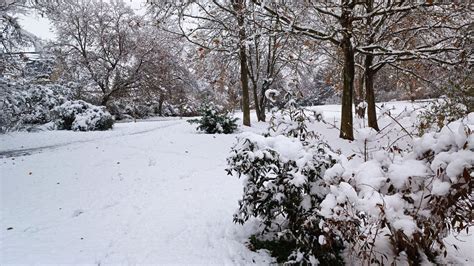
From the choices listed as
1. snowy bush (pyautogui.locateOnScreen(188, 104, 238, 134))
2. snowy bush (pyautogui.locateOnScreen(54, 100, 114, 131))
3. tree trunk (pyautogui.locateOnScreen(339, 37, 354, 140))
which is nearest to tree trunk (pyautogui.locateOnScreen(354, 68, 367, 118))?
tree trunk (pyautogui.locateOnScreen(339, 37, 354, 140))

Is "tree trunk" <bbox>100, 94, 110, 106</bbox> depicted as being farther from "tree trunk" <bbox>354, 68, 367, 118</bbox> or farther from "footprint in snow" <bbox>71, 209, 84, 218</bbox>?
"footprint in snow" <bbox>71, 209, 84, 218</bbox>

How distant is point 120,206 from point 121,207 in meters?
0.05

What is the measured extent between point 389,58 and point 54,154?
11216 millimetres

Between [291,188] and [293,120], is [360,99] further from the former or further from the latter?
[291,188]

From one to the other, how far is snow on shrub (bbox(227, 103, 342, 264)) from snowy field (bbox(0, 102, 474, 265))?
17.1 inches

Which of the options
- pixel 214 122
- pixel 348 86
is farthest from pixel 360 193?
pixel 214 122

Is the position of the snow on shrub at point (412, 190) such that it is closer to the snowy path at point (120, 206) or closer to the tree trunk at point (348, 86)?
the snowy path at point (120, 206)

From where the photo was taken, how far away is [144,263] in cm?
309

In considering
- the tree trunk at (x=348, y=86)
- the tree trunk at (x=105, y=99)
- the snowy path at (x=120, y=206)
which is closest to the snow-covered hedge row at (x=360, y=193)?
the snowy path at (x=120, y=206)

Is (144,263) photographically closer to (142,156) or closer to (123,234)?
(123,234)

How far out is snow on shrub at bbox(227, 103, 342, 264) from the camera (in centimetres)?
300

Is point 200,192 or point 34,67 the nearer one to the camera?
point 200,192

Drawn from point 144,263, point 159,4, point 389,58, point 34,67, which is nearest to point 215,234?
point 144,263

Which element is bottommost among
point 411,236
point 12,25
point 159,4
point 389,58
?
point 411,236
